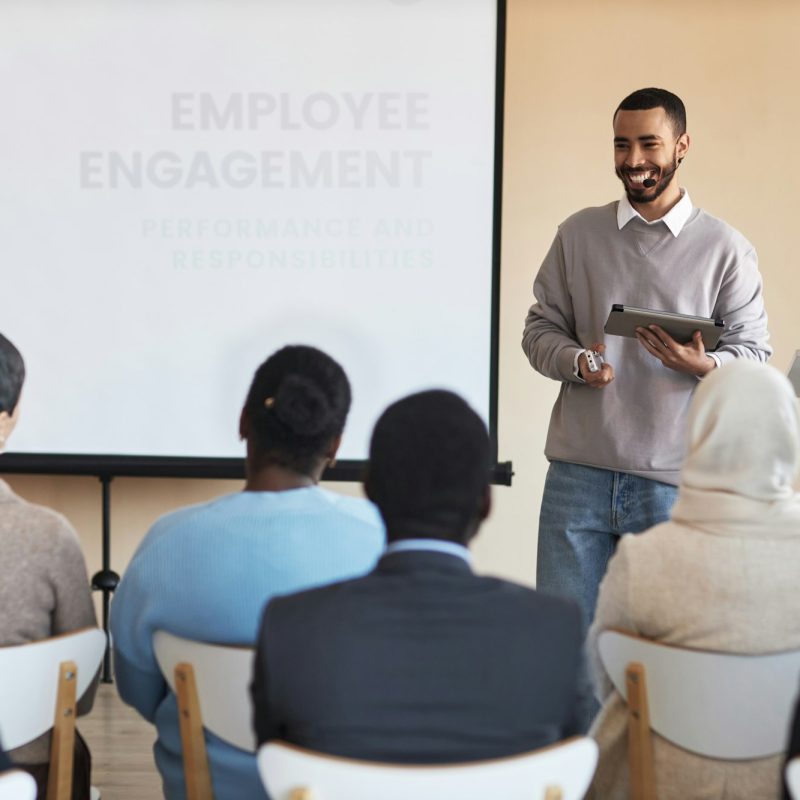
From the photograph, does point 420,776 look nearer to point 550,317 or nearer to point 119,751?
point 550,317

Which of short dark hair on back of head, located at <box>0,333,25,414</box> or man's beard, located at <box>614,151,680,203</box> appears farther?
man's beard, located at <box>614,151,680,203</box>

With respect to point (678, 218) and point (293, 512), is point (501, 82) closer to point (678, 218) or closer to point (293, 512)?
point (678, 218)

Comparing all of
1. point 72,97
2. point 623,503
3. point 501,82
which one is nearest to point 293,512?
point 623,503

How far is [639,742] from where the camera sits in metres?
1.78

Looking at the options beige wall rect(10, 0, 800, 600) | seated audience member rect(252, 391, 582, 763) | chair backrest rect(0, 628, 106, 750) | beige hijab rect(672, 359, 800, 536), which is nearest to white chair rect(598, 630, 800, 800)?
beige hijab rect(672, 359, 800, 536)

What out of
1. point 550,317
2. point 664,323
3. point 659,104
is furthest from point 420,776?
point 659,104

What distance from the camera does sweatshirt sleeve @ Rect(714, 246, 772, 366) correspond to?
113 inches

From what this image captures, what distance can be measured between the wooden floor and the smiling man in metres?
1.20

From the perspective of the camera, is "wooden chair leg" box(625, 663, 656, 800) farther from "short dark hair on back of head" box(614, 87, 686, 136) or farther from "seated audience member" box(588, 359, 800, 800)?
"short dark hair on back of head" box(614, 87, 686, 136)

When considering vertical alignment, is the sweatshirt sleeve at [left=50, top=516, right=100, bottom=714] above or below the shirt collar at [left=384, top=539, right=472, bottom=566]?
below

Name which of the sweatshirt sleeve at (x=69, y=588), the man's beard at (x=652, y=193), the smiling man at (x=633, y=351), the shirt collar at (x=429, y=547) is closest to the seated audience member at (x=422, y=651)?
the shirt collar at (x=429, y=547)

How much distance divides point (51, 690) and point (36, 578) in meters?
0.19

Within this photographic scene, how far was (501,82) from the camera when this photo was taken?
12.5 ft

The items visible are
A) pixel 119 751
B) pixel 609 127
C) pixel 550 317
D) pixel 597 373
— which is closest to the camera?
pixel 597 373
